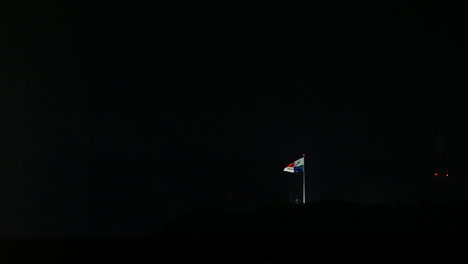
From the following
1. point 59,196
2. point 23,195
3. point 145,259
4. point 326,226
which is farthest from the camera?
point 59,196

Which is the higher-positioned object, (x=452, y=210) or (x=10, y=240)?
(x=452, y=210)

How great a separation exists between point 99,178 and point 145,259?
1693 centimetres

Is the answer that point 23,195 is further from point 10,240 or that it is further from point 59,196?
point 10,240

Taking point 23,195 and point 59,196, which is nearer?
point 23,195

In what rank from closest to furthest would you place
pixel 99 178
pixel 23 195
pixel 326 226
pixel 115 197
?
pixel 326 226 → pixel 23 195 → pixel 115 197 → pixel 99 178

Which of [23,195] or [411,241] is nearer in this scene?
[411,241]

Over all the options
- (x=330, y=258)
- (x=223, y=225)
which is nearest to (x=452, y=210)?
(x=223, y=225)

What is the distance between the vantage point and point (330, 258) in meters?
7.26

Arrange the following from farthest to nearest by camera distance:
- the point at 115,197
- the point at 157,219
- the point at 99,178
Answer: the point at 99,178 < the point at 115,197 < the point at 157,219

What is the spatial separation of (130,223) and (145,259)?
1059 cm

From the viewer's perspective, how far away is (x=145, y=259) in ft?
23.4

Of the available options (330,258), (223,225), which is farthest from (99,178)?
(330,258)

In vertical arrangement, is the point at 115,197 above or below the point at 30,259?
above

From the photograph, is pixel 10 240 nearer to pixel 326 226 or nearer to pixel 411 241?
pixel 411 241
